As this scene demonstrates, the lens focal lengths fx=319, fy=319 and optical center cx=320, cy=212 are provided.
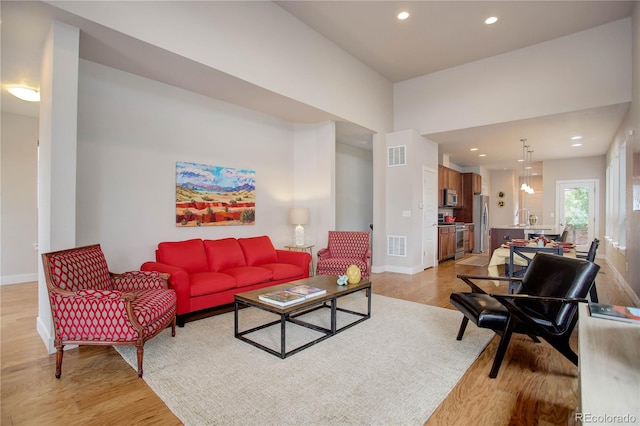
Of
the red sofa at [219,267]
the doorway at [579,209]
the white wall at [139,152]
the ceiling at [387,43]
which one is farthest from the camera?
the doorway at [579,209]

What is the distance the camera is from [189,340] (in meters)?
2.99

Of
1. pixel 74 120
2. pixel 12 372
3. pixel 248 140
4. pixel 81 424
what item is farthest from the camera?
pixel 248 140

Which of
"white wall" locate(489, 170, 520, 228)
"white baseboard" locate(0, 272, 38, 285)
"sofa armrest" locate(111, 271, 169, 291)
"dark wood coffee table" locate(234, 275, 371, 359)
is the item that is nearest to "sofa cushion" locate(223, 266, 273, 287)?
"dark wood coffee table" locate(234, 275, 371, 359)

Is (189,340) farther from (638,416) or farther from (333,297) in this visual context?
(638,416)

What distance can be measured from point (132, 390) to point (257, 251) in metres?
2.60

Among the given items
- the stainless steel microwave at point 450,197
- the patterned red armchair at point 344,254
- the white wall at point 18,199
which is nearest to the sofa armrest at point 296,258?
the patterned red armchair at point 344,254

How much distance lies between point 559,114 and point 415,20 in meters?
2.72

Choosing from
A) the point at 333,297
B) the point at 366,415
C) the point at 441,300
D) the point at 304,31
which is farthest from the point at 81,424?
the point at 304,31

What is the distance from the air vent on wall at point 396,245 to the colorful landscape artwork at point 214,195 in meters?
2.93

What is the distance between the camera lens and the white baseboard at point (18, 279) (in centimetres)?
527

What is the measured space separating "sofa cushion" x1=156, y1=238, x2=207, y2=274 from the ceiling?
6.76ft

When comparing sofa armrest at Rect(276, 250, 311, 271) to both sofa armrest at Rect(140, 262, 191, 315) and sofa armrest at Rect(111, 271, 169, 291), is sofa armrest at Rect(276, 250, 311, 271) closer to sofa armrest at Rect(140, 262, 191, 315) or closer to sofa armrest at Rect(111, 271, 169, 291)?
sofa armrest at Rect(140, 262, 191, 315)

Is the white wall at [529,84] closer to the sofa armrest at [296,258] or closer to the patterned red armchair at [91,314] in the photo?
the sofa armrest at [296,258]

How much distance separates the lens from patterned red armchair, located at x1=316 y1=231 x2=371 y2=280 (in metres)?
4.63
